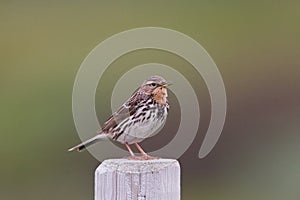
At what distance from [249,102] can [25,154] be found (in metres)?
2.30

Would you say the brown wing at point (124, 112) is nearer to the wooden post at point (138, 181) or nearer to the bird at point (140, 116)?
the bird at point (140, 116)

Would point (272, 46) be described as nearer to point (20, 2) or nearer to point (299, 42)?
point (299, 42)

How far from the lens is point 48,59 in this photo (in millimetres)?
11914

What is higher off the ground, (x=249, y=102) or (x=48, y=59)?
(x=48, y=59)

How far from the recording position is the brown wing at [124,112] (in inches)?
172

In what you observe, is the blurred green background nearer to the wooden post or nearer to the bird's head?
the bird's head

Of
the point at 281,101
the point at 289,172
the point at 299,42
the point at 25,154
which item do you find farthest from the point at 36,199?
the point at 299,42

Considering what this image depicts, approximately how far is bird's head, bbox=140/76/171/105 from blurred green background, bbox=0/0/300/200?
2906mm

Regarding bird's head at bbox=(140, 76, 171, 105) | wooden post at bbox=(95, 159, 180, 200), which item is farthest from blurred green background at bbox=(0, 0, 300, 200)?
wooden post at bbox=(95, 159, 180, 200)

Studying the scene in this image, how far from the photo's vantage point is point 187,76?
9.35m

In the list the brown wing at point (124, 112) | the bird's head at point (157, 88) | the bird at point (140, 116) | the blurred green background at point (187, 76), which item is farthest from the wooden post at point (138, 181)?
the blurred green background at point (187, 76)

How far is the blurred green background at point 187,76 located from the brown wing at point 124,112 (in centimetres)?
295

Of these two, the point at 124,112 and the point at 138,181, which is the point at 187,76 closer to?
the point at 124,112

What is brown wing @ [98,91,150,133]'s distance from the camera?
14.4 feet
